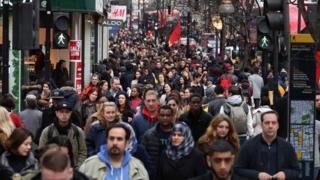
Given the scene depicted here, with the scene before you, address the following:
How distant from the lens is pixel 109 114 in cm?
1151

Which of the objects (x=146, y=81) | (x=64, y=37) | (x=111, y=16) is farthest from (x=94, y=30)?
(x=64, y=37)

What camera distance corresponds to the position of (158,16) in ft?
325

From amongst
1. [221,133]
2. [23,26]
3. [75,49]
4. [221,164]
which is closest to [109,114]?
[221,133]

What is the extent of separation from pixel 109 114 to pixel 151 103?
1736mm

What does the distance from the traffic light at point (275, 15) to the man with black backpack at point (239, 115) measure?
1.71 metres

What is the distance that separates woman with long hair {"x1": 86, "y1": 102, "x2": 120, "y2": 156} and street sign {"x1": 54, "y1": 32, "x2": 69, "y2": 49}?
32.5 feet

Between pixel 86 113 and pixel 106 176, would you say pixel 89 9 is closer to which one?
pixel 86 113

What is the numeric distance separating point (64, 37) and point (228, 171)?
1465 cm

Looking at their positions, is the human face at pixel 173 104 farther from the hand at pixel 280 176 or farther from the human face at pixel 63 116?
the hand at pixel 280 176

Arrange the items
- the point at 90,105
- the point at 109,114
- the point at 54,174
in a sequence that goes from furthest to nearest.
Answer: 1. the point at 90,105
2. the point at 109,114
3. the point at 54,174

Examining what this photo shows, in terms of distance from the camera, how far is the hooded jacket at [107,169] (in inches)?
327

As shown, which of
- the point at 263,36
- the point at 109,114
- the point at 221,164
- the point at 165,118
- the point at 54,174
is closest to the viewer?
the point at 54,174

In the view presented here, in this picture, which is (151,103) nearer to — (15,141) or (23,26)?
(23,26)

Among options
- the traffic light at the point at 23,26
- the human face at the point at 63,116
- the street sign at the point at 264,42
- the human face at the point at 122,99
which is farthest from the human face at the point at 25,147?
the street sign at the point at 264,42
